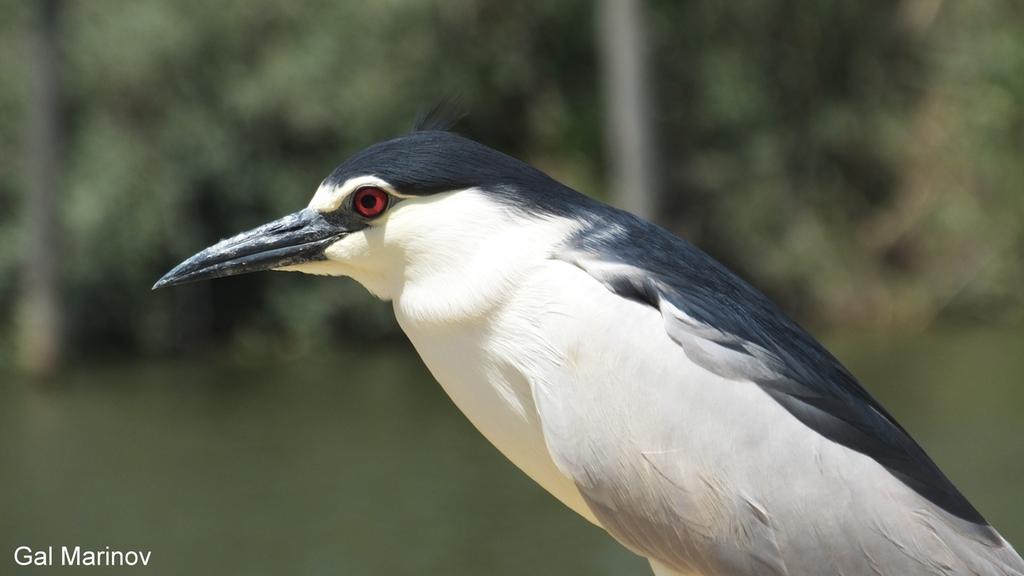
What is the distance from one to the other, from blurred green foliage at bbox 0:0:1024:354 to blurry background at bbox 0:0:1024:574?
0.03 m

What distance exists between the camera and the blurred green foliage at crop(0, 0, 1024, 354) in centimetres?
1431

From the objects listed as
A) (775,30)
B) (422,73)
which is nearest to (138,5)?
(422,73)

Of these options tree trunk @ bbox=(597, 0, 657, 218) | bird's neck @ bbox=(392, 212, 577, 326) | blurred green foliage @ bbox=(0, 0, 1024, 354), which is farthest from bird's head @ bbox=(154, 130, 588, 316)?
blurred green foliage @ bbox=(0, 0, 1024, 354)

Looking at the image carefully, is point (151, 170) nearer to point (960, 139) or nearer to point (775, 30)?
point (775, 30)

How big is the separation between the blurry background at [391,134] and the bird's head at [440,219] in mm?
6740

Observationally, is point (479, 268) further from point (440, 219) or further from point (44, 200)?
point (44, 200)

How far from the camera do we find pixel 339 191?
9.05ft

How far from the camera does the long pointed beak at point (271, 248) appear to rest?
2.80 m

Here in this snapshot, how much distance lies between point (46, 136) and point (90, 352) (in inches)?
97.5

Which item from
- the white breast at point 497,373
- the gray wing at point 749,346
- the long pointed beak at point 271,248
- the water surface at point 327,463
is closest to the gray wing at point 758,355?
the gray wing at point 749,346

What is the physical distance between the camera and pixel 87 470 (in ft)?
33.4

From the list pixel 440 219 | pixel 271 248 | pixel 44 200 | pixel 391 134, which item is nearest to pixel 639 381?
pixel 440 219

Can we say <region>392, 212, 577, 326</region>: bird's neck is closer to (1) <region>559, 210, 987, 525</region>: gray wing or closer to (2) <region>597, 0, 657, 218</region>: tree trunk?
(1) <region>559, 210, 987, 525</region>: gray wing

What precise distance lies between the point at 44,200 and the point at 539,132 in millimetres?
5641
